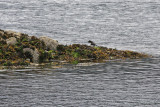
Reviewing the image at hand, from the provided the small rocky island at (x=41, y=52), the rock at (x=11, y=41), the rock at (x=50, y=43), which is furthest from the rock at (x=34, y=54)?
the rock at (x=50, y=43)

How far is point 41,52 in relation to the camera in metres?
40.2

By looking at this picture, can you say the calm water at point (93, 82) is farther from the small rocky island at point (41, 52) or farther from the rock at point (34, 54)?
the rock at point (34, 54)

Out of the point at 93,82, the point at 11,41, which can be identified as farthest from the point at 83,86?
the point at 11,41

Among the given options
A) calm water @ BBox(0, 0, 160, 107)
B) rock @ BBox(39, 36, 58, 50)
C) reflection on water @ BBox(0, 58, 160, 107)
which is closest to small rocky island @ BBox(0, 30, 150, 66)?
rock @ BBox(39, 36, 58, 50)

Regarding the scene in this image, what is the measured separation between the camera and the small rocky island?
38.6 meters

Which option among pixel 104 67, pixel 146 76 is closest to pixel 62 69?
pixel 104 67

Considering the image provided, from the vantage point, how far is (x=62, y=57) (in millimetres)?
40969

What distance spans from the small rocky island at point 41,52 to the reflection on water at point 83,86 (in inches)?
129

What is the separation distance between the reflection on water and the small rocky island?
328cm

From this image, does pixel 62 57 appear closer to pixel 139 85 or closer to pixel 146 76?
pixel 146 76

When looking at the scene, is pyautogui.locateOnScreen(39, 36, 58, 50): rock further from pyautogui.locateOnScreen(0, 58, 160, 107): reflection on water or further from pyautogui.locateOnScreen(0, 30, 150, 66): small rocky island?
pyautogui.locateOnScreen(0, 58, 160, 107): reflection on water

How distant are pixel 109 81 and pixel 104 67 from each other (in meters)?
6.41

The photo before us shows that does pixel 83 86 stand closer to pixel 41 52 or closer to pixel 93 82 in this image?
pixel 93 82

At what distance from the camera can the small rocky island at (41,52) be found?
38625 mm
